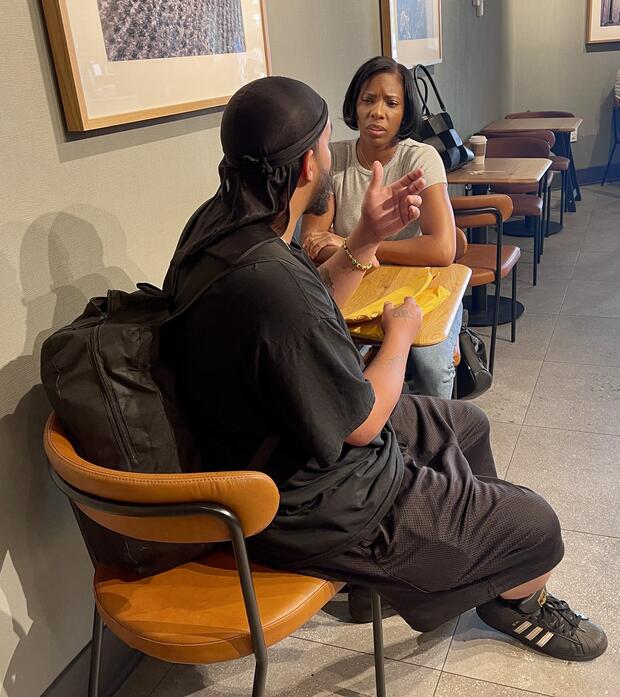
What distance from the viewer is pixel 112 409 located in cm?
109

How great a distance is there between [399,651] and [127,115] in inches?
54.0

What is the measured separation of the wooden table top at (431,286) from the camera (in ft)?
5.10

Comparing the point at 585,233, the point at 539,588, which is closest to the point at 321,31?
the point at 539,588

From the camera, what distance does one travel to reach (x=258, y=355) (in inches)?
41.1

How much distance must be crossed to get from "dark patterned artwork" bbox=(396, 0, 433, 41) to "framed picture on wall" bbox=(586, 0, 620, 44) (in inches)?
131

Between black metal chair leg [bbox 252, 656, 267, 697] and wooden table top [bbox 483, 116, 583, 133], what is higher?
wooden table top [bbox 483, 116, 583, 133]

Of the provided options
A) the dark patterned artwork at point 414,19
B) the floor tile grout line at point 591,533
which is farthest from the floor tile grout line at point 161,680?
the dark patterned artwork at point 414,19

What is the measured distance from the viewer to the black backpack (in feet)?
3.58

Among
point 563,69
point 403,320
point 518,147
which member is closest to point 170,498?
point 403,320

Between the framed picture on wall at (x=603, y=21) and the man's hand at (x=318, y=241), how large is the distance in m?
5.45

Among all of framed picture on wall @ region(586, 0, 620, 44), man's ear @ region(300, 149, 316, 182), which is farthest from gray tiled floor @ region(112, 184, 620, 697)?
framed picture on wall @ region(586, 0, 620, 44)

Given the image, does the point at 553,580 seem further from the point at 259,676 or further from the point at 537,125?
the point at 537,125

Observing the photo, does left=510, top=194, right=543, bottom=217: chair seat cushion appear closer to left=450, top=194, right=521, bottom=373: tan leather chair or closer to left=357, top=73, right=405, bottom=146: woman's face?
left=450, top=194, right=521, bottom=373: tan leather chair

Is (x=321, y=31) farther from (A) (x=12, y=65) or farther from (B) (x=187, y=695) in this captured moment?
(B) (x=187, y=695)
